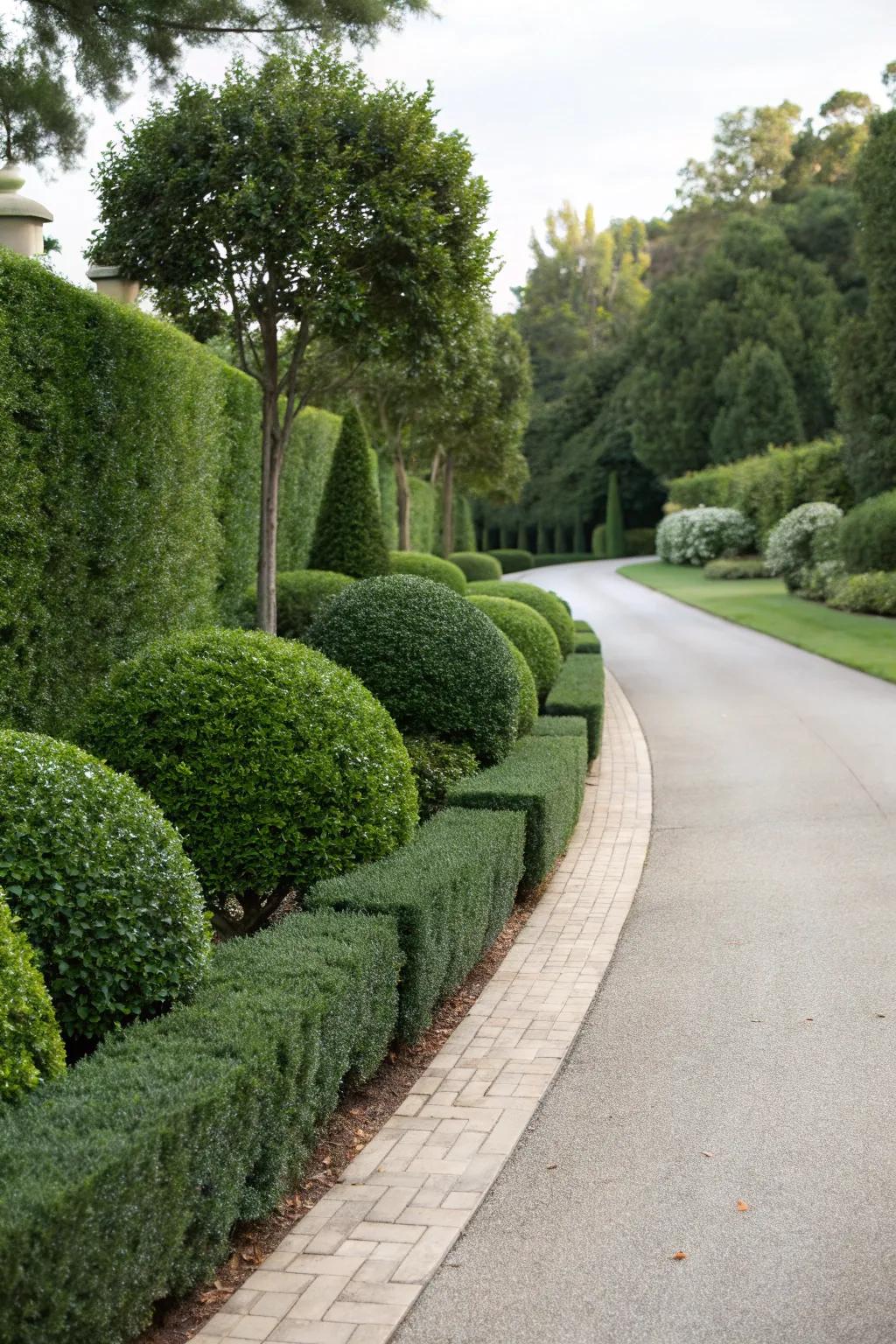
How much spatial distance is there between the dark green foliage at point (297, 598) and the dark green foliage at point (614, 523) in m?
50.3

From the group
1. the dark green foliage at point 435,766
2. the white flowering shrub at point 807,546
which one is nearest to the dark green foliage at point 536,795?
the dark green foliage at point 435,766

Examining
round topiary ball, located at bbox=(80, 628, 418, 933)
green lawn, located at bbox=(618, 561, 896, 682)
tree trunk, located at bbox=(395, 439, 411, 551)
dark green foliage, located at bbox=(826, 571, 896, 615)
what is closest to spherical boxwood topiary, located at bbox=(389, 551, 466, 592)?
green lawn, located at bbox=(618, 561, 896, 682)

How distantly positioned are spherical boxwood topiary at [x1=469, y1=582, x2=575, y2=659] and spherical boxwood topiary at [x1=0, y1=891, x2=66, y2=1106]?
13249 millimetres

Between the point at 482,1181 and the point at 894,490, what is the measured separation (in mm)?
28114

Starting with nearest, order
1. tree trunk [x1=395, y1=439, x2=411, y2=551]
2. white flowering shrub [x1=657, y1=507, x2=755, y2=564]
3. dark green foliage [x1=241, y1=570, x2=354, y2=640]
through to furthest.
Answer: dark green foliage [x1=241, y1=570, x2=354, y2=640]
tree trunk [x1=395, y1=439, x2=411, y2=551]
white flowering shrub [x1=657, y1=507, x2=755, y2=564]

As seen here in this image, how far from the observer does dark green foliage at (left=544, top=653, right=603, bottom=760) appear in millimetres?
11992

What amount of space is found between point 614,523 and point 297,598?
5145 centimetres

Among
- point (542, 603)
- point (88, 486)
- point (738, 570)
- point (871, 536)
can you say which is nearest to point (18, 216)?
point (88, 486)

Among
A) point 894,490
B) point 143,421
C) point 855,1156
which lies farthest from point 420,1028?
point 894,490

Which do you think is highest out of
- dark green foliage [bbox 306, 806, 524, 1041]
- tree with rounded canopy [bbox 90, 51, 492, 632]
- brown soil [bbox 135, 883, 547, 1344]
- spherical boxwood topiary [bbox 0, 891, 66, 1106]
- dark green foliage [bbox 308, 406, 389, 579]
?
tree with rounded canopy [bbox 90, 51, 492, 632]

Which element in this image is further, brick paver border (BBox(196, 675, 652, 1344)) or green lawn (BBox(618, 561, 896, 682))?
green lawn (BBox(618, 561, 896, 682))

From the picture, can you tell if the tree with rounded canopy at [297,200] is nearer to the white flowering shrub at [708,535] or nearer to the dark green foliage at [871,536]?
→ the dark green foliage at [871,536]

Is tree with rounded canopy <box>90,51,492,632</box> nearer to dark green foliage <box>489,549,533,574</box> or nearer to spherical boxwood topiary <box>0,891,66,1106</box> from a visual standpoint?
spherical boxwood topiary <box>0,891,66,1106</box>

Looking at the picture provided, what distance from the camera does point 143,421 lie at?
9594 mm
